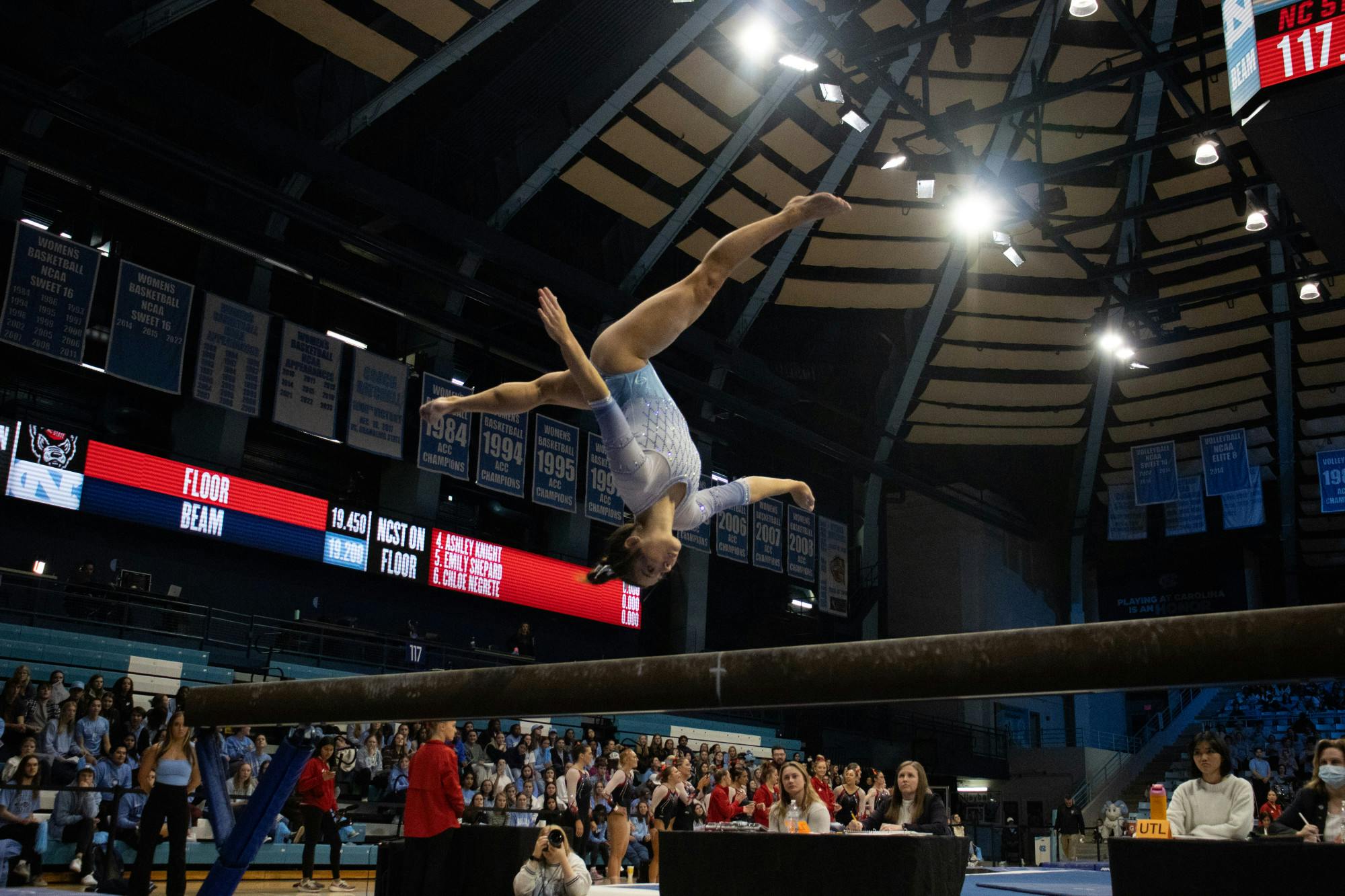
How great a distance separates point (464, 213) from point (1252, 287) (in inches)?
507

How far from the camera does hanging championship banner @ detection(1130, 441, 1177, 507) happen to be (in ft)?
68.8

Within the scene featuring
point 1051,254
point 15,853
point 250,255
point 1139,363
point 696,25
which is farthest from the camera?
point 1139,363

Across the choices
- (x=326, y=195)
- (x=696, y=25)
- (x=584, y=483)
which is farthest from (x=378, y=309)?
(x=696, y=25)

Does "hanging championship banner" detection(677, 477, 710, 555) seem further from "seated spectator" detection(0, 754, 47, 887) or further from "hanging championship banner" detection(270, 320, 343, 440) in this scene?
"seated spectator" detection(0, 754, 47, 887)

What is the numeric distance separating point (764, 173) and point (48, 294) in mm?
9817

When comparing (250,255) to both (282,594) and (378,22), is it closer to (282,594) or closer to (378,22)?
(378,22)

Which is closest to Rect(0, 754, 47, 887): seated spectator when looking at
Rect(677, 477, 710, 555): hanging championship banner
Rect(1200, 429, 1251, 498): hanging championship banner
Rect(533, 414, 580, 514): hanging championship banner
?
Rect(533, 414, 580, 514): hanging championship banner

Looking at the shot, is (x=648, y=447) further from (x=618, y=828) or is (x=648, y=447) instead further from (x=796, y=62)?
(x=796, y=62)

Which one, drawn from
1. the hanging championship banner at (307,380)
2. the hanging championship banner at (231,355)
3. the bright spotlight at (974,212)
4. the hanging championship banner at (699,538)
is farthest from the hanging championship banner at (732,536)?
the hanging championship banner at (231,355)

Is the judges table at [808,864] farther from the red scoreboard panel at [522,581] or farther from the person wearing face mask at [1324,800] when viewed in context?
the red scoreboard panel at [522,581]

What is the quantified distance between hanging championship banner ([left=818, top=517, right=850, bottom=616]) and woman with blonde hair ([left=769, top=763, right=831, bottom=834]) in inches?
545

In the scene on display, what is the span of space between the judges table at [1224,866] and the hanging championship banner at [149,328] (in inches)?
451

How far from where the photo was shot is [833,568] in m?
21.7

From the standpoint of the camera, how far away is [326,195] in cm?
1652
